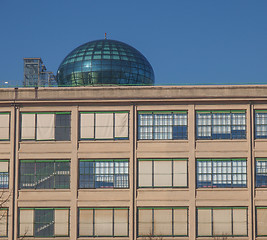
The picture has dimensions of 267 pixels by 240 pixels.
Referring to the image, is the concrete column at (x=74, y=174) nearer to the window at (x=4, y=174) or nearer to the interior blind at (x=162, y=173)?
the window at (x=4, y=174)

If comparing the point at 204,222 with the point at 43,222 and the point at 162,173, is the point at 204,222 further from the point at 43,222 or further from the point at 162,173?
the point at 43,222

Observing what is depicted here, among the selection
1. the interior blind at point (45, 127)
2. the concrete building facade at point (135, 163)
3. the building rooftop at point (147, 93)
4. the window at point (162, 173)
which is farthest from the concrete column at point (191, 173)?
the interior blind at point (45, 127)

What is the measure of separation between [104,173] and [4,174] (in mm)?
8780

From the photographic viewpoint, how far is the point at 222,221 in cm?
4050

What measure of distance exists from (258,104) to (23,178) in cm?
2140

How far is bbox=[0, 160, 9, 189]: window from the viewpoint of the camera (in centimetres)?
4194

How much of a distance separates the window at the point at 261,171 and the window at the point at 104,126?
11.5 m

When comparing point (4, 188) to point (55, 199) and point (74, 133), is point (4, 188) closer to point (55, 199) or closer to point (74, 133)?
point (55, 199)

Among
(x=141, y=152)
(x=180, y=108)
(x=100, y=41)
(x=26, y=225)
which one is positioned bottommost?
(x=26, y=225)

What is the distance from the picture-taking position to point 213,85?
41.6m

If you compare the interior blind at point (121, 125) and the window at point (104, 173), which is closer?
the window at point (104, 173)

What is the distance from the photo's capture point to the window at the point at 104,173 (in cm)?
4125

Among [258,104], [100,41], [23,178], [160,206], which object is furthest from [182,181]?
[100,41]

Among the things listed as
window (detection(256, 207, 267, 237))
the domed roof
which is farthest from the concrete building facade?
the domed roof
